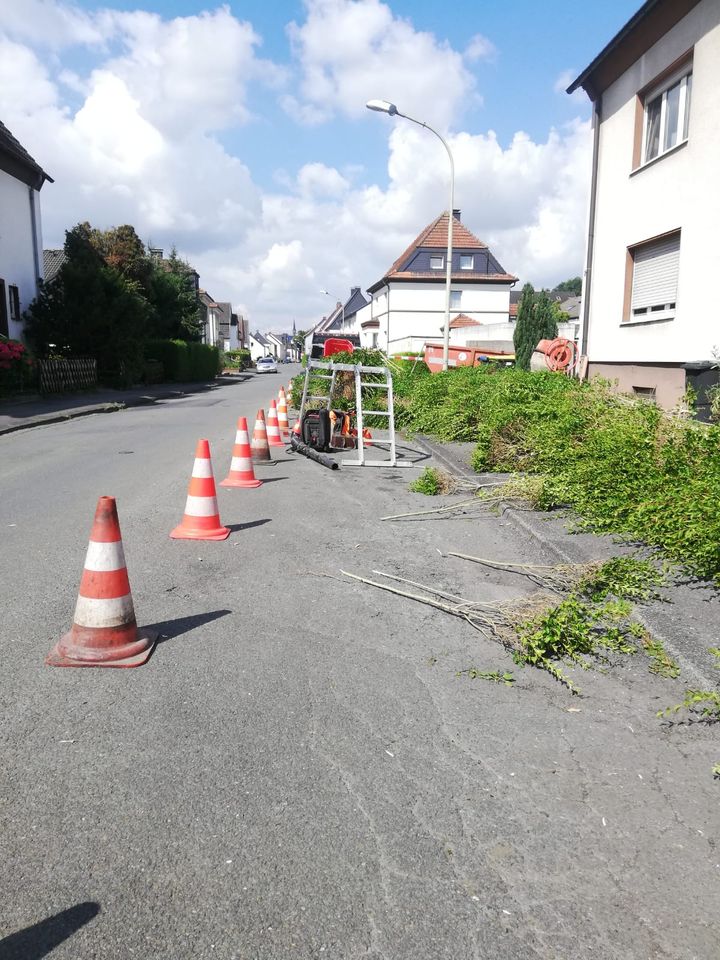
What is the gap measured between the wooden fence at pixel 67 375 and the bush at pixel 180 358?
24.9ft

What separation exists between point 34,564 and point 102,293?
23.1 m

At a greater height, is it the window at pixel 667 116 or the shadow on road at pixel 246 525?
the window at pixel 667 116

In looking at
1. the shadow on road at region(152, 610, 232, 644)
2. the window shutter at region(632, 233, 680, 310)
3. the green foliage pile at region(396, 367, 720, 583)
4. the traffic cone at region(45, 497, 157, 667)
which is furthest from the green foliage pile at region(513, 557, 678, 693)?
the window shutter at region(632, 233, 680, 310)

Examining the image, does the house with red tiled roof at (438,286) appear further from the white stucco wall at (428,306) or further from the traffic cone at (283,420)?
the traffic cone at (283,420)

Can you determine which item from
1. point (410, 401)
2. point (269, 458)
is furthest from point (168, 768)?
point (410, 401)

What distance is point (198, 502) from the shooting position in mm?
6508

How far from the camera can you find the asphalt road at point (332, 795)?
84.2 inches

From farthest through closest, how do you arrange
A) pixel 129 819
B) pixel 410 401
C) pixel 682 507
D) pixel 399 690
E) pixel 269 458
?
1. pixel 410 401
2. pixel 269 458
3. pixel 682 507
4. pixel 399 690
5. pixel 129 819

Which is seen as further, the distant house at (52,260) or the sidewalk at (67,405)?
the distant house at (52,260)

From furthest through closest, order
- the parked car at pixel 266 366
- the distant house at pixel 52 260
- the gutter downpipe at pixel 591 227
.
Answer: the parked car at pixel 266 366 < the distant house at pixel 52 260 < the gutter downpipe at pixel 591 227

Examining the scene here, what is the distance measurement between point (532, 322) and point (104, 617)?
80.8 ft

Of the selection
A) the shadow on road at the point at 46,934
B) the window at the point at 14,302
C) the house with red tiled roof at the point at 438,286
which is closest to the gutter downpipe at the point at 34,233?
the window at the point at 14,302

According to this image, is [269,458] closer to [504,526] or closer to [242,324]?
[504,526]

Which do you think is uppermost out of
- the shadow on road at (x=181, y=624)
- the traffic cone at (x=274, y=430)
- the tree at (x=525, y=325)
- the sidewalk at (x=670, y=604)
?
Result: the tree at (x=525, y=325)
